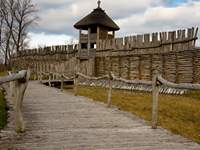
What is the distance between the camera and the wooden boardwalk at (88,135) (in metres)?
5.81

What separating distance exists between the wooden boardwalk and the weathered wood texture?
11341 millimetres

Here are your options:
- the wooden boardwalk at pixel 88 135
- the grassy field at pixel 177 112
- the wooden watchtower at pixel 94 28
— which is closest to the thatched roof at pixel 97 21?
the wooden watchtower at pixel 94 28

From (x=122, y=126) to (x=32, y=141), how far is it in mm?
2191

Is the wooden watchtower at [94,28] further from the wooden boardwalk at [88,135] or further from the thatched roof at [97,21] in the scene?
the wooden boardwalk at [88,135]

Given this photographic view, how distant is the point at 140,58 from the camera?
24.0 metres

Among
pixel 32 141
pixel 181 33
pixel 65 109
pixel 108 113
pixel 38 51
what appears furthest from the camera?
pixel 38 51

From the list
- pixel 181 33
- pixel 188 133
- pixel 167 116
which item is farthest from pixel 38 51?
pixel 188 133

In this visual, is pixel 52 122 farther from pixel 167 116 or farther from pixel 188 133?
pixel 167 116

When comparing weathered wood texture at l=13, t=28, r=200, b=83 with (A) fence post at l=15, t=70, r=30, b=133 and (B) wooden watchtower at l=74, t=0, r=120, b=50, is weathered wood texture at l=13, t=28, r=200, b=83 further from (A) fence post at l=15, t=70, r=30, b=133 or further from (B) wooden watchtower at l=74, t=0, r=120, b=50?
(A) fence post at l=15, t=70, r=30, b=133

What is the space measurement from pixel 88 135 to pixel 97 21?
27152 millimetres

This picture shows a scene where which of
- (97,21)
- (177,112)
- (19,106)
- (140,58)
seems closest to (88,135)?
(19,106)

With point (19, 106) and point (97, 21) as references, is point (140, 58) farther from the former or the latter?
point (19, 106)

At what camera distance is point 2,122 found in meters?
7.84

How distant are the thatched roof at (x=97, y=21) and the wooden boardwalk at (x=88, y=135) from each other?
2441 centimetres
